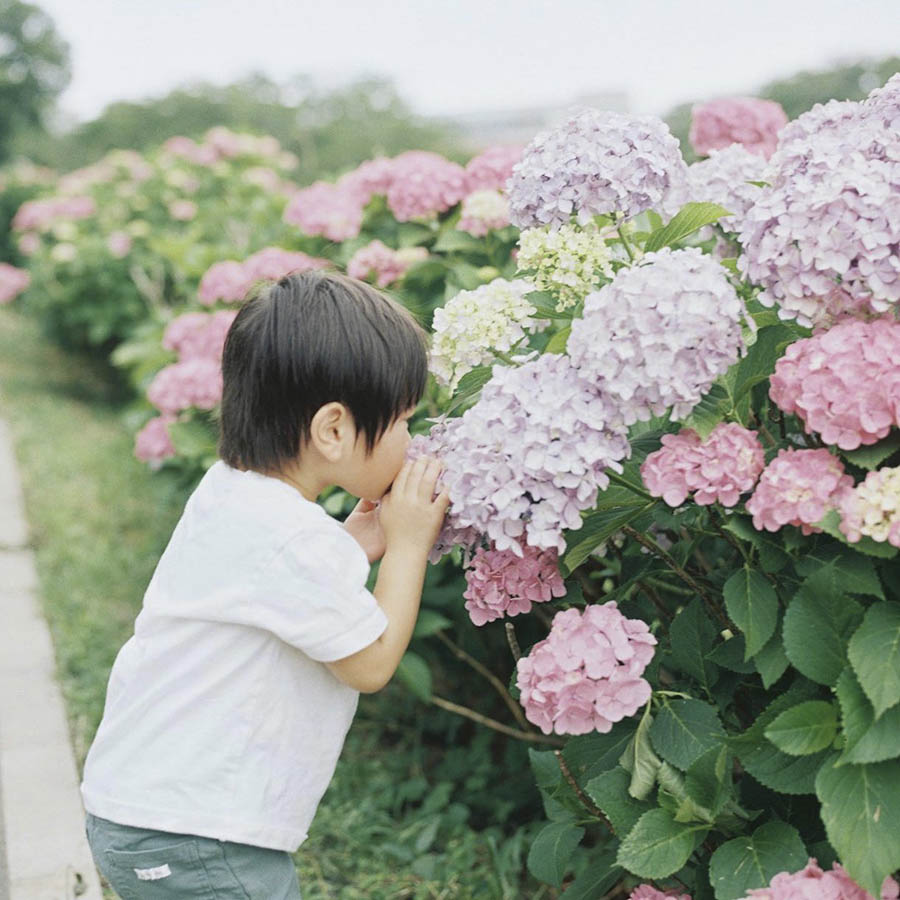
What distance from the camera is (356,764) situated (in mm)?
3119

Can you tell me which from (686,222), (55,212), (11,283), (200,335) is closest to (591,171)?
(686,222)

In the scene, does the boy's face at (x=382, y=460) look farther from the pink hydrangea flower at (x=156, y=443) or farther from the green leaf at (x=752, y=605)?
the pink hydrangea flower at (x=156, y=443)

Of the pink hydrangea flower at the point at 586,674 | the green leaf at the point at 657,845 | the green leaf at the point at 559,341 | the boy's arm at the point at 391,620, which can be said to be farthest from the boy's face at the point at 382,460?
the green leaf at the point at 657,845

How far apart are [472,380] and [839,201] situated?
1.82ft

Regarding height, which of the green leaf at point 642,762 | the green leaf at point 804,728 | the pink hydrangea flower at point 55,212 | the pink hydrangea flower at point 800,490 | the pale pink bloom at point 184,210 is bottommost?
the pink hydrangea flower at point 55,212

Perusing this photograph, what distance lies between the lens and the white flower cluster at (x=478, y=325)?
5.61ft

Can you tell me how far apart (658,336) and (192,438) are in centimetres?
243

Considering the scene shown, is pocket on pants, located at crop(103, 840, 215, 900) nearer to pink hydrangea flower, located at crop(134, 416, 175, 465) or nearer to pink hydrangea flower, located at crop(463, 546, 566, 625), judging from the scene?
pink hydrangea flower, located at crop(463, 546, 566, 625)

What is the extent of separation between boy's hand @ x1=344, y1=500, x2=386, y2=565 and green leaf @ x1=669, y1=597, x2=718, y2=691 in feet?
1.54

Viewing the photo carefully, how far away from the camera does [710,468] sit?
57.5 inches

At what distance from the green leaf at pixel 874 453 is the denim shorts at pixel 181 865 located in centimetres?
97

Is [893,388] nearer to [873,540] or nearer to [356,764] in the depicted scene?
[873,540]

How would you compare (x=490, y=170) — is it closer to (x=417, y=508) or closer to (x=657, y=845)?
(x=417, y=508)

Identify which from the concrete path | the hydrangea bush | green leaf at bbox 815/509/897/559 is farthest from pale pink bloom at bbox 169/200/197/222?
green leaf at bbox 815/509/897/559
